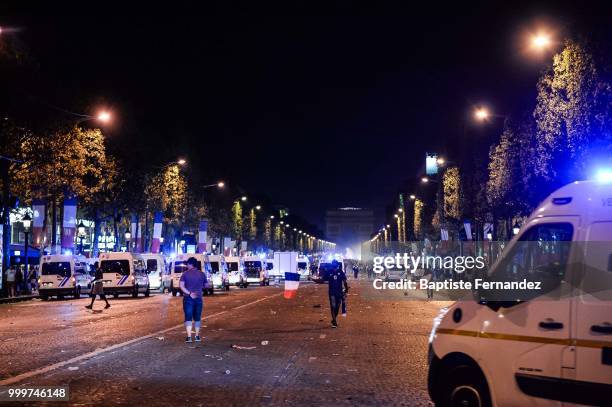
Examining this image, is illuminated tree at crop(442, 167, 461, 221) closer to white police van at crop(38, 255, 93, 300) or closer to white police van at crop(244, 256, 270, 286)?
white police van at crop(244, 256, 270, 286)

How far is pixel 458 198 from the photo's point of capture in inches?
2872

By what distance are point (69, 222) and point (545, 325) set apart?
47.0 meters

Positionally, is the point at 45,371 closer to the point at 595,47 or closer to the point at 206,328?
the point at 206,328

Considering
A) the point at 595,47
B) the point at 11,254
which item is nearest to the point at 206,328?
the point at 595,47

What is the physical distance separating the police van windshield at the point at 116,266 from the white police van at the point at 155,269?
896 cm

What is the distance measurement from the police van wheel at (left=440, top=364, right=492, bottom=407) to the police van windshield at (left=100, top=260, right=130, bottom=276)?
40.0m

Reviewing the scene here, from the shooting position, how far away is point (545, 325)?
779cm

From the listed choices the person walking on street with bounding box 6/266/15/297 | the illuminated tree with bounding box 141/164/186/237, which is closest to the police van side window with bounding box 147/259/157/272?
the person walking on street with bounding box 6/266/15/297

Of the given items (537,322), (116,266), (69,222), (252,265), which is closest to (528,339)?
(537,322)

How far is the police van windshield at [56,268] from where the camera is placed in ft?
156

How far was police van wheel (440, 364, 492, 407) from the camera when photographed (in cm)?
830

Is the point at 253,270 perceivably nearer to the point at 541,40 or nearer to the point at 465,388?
the point at 541,40

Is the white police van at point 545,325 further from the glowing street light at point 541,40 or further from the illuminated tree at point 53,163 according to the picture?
the illuminated tree at point 53,163

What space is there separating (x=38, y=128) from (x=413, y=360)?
3574 centimetres
